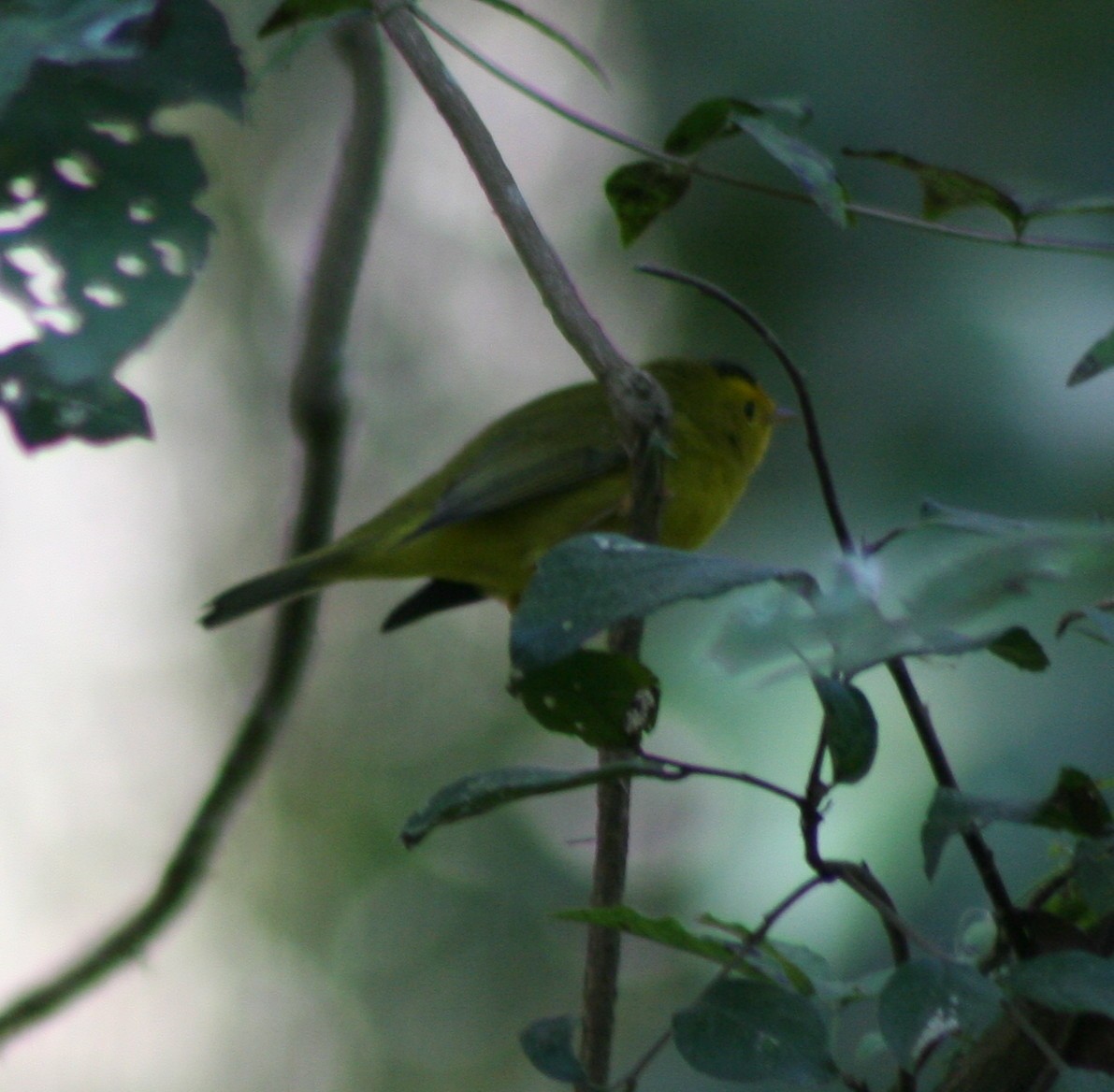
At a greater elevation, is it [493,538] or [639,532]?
[639,532]

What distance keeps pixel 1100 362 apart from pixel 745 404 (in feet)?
10.4

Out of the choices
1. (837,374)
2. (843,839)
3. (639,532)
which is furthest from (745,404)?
(639,532)

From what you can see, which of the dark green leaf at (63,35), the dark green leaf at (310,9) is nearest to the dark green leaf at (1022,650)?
the dark green leaf at (63,35)

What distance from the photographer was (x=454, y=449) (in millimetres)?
6199

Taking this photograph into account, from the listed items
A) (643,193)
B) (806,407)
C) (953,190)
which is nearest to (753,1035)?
(806,407)

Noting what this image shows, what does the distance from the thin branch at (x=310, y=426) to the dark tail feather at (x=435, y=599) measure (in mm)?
1265

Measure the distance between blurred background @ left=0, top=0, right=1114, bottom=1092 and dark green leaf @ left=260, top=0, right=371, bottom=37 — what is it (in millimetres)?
1701

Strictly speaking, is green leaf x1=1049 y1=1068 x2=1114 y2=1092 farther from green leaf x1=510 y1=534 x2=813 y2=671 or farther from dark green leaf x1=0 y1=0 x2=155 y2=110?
dark green leaf x1=0 y1=0 x2=155 y2=110

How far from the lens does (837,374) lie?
407 cm

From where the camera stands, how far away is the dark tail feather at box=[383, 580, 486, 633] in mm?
3674

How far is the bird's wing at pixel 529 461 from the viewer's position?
360 cm

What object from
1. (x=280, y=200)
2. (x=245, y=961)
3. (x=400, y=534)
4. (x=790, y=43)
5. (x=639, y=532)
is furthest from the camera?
(x=280, y=200)

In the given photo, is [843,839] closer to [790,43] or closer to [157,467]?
[790,43]

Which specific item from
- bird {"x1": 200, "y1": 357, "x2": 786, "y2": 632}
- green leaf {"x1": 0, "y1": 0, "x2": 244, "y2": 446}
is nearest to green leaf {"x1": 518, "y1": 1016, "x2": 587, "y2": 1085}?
green leaf {"x1": 0, "y1": 0, "x2": 244, "y2": 446}
